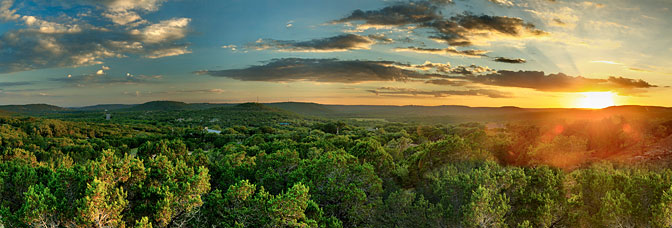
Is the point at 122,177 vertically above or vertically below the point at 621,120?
below

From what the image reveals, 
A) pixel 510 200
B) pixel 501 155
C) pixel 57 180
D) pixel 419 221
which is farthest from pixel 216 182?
pixel 501 155

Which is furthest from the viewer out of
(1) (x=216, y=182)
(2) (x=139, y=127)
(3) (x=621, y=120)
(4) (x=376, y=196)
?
(2) (x=139, y=127)

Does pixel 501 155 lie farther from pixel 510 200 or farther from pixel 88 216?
pixel 88 216

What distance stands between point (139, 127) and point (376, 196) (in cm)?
12066

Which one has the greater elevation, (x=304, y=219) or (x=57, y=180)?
(x=57, y=180)

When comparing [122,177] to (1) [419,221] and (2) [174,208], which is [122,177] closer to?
(2) [174,208]

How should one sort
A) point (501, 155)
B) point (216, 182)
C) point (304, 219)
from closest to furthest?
point (304, 219), point (216, 182), point (501, 155)

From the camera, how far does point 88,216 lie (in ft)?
46.0

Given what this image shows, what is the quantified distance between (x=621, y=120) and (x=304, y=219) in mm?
40110

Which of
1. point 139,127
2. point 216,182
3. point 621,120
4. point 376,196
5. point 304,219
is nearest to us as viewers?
point 304,219

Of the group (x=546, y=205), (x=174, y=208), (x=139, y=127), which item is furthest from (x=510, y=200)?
(x=139, y=127)

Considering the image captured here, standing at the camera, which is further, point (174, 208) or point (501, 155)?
point (501, 155)

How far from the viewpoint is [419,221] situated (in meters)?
17.1

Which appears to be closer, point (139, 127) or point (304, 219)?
point (304, 219)
